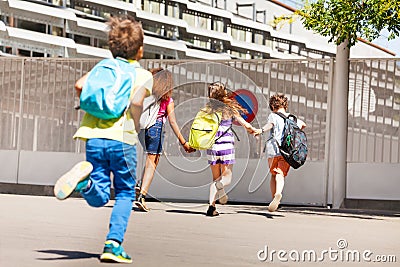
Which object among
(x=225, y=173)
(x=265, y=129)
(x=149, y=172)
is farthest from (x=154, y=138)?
(x=265, y=129)

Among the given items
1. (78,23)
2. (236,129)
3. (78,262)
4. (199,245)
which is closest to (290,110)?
(236,129)

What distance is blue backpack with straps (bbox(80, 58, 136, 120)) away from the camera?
260 inches

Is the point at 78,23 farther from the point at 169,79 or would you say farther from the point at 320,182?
the point at 169,79

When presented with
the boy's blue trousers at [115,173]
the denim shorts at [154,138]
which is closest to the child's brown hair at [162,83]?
the denim shorts at [154,138]

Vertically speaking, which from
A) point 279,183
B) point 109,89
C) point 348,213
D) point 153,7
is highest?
point 153,7

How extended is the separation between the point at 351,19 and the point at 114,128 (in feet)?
24.6

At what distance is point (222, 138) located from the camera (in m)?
12.0

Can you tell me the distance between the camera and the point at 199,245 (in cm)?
827

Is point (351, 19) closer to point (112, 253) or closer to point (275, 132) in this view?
point (275, 132)

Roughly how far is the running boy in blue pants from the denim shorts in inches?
200

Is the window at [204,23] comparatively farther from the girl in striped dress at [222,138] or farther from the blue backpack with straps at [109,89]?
the blue backpack with straps at [109,89]

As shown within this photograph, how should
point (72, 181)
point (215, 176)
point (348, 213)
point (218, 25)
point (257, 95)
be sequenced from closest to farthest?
point (72, 181), point (215, 176), point (348, 213), point (257, 95), point (218, 25)

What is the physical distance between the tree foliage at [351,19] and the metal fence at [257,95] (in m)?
1.82

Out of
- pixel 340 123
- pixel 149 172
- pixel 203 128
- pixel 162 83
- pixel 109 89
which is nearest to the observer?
pixel 109 89
